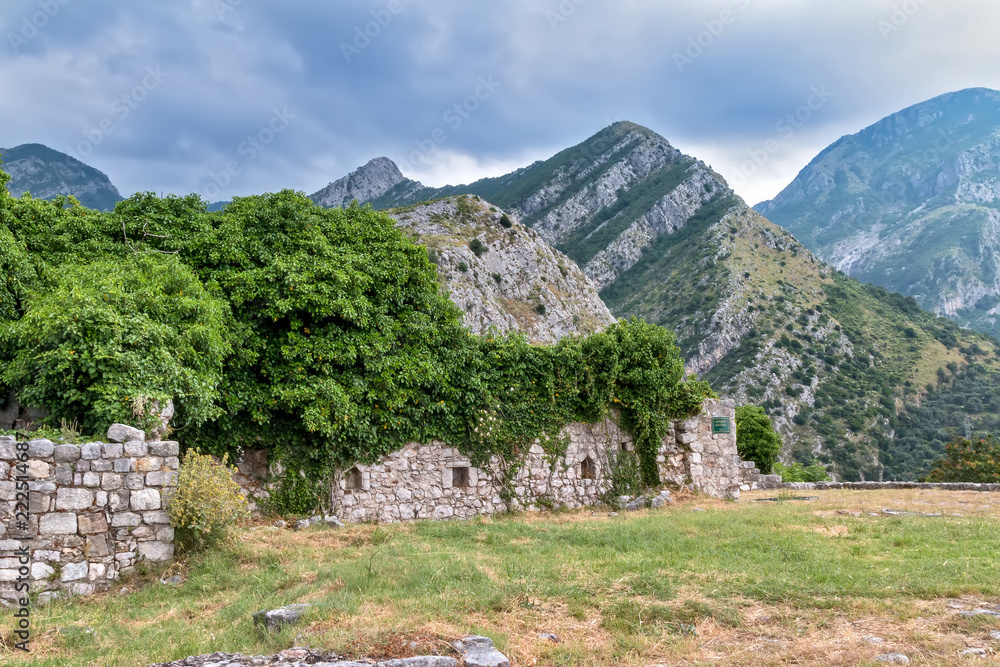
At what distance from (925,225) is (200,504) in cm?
17818

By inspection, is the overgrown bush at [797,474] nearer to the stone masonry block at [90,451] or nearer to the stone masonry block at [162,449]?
the stone masonry block at [162,449]

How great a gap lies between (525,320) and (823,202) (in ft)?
541

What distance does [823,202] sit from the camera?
194000 millimetres

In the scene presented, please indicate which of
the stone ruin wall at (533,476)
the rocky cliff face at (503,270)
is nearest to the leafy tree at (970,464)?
the stone ruin wall at (533,476)

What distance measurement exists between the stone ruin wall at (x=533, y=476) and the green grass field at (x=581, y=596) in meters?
2.69

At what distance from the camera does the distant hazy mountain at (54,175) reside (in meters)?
93.2

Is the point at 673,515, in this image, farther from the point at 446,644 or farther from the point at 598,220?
the point at 598,220

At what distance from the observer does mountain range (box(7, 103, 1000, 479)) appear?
64.8 meters

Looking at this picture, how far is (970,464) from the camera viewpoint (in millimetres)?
29922

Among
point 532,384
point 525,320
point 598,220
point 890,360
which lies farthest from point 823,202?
point 532,384

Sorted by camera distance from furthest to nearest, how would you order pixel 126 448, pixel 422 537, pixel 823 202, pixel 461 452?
1. pixel 823 202
2. pixel 461 452
3. pixel 422 537
4. pixel 126 448

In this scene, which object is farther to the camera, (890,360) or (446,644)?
(890,360)

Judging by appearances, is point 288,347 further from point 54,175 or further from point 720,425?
point 54,175

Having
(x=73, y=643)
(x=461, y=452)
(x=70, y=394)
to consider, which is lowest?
→ (x=73, y=643)
